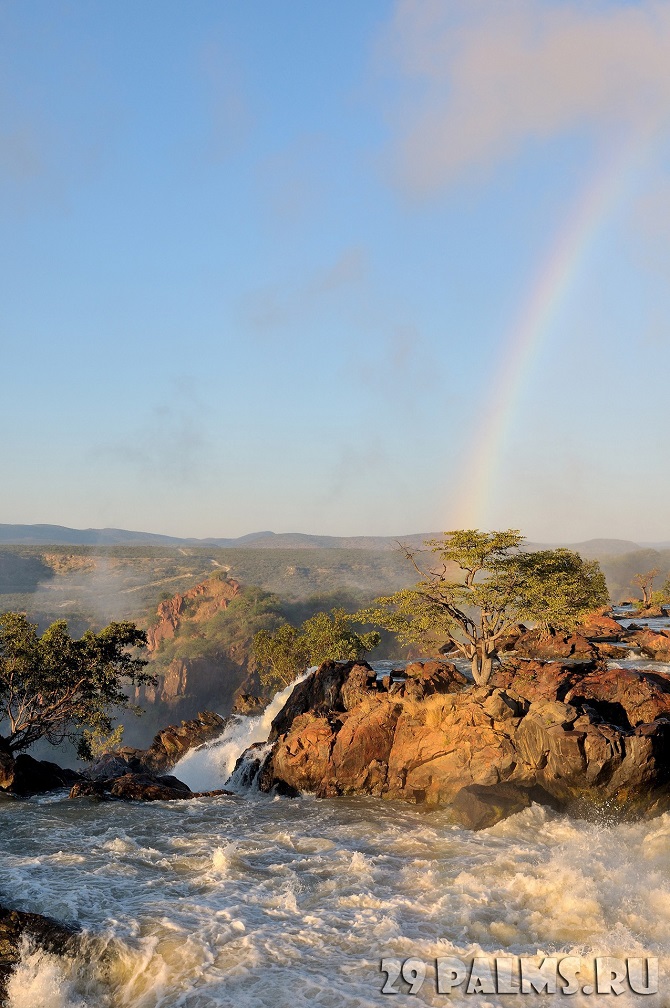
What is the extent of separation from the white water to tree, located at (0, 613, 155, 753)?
11040 mm

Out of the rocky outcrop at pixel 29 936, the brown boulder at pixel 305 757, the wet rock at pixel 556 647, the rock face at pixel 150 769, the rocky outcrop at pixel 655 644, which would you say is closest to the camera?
the rocky outcrop at pixel 29 936

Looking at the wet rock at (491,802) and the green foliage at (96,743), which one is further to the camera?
the green foliage at (96,743)

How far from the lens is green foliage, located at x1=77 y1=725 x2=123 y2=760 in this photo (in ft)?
137

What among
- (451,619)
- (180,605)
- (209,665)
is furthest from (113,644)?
(180,605)

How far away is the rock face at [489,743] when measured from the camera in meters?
27.4

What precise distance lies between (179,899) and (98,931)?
3107 millimetres

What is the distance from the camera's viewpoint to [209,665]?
342 ft

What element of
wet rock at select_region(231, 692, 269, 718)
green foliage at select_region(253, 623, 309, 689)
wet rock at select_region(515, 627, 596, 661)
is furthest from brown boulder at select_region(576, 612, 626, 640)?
wet rock at select_region(231, 692, 269, 718)

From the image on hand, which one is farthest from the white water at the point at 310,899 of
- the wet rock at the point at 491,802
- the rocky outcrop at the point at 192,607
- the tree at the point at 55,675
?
the rocky outcrop at the point at 192,607

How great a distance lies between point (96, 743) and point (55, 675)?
37832 mm

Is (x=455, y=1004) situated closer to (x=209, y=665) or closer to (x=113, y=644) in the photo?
(x=113, y=644)

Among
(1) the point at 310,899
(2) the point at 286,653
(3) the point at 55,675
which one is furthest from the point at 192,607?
A: (1) the point at 310,899

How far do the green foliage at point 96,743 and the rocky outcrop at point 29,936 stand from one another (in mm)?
24869

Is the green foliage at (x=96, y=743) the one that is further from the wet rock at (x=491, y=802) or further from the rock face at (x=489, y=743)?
the wet rock at (x=491, y=802)
